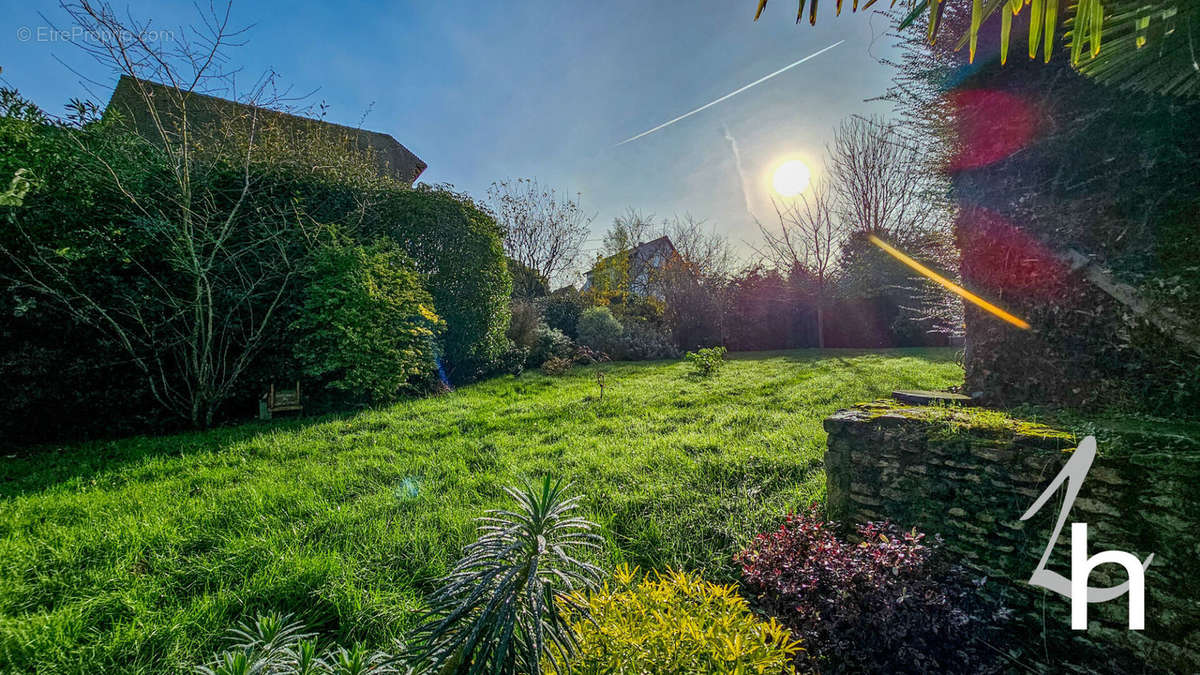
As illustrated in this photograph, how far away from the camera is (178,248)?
5.04m

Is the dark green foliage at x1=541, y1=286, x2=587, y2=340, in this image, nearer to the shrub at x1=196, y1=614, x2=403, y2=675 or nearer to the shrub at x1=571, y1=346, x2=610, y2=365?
the shrub at x1=571, y1=346, x2=610, y2=365

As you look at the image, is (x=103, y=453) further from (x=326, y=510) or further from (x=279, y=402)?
(x=326, y=510)

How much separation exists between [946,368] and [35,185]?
1376cm

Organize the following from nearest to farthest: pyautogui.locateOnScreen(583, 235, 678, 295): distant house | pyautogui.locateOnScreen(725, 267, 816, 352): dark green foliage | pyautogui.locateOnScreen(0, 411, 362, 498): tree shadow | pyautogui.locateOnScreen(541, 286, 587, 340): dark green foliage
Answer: pyautogui.locateOnScreen(0, 411, 362, 498): tree shadow
pyautogui.locateOnScreen(541, 286, 587, 340): dark green foliage
pyautogui.locateOnScreen(725, 267, 816, 352): dark green foliage
pyautogui.locateOnScreen(583, 235, 678, 295): distant house

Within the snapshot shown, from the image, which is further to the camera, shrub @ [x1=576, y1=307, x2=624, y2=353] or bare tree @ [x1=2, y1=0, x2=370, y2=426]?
shrub @ [x1=576, y1=307, x2=624, y2=353]

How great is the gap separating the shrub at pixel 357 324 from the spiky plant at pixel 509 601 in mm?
6086

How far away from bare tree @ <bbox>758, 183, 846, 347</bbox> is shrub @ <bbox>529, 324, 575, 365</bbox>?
9075 millimetres

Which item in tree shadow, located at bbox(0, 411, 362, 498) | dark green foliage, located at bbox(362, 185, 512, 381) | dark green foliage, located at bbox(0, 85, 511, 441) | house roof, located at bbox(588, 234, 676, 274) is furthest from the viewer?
house roof, located at bbox(588, 234, 676, 274)

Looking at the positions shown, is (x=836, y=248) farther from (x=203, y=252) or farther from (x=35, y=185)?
(x=35, y=185)

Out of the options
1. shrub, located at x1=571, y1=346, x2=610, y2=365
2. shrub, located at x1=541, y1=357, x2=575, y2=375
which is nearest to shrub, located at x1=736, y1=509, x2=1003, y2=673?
shrub, located at x1=541, y1=357, x2=575, y2=375

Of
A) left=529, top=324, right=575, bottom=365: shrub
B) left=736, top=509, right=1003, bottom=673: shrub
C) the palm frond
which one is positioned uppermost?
the palm frond

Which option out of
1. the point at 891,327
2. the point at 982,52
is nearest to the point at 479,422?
the point at 982,52

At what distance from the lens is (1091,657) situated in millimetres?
1771

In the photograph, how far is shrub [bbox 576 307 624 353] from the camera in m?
13.2
